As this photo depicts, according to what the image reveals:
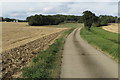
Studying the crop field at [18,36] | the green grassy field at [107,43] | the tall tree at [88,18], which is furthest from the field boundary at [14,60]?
the tall tree at [88,18]

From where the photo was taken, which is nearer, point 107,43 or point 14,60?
point 14,60

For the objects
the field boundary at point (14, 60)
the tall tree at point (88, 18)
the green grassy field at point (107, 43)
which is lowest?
the field boundary at point (14, 60)

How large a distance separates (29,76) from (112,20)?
16261 centimetres

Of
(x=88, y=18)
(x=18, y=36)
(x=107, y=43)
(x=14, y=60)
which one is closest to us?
(x=14, y=60)

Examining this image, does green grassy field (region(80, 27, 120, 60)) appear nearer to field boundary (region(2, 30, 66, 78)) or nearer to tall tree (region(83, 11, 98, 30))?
field boundary (region(2, 30, 66, 78))

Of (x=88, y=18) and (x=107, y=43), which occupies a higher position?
(x=88, y=18)

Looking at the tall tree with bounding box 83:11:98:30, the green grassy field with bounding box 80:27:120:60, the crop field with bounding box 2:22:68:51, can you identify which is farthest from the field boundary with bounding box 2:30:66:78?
the tall tree with bounding box 83:11:98:30

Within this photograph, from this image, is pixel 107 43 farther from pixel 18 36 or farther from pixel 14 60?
pixel 18 36

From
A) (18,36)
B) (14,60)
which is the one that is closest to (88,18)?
(18,36)

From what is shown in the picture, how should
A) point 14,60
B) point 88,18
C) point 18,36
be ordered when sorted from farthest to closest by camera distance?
point 88,18
point 18,36
point 14,60

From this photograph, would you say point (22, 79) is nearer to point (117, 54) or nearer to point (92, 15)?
point (117, 54)

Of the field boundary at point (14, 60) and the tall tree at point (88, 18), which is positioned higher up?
the tall tree at point (88, 18)

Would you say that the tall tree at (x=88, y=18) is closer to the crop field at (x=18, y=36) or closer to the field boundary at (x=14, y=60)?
the crop field at (x=18, y=36)

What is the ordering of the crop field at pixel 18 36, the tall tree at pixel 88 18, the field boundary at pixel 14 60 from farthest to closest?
the tall tree at pixel 88 18, the crop field at pixel 18 36, the field boundary at pixel 14 60
